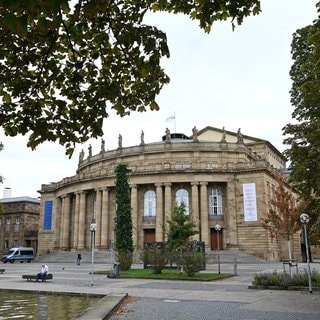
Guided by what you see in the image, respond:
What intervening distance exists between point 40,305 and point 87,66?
448 inches

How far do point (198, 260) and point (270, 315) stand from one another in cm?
1453

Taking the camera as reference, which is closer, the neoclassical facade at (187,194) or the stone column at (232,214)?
the neoclassical facade at (187,194)

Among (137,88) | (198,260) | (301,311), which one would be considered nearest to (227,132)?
(198,260)

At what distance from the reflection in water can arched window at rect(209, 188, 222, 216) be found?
130ft

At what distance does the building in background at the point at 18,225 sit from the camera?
79125 millimetres

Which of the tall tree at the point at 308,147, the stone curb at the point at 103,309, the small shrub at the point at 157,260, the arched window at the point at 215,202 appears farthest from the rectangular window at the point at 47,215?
the tall tree at the point at 308,147

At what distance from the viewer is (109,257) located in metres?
51.8

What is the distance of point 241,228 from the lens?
52594mm

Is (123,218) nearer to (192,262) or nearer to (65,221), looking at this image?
(192,262)

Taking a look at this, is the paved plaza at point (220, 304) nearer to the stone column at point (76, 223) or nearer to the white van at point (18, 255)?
the stone column at point (76, 223)

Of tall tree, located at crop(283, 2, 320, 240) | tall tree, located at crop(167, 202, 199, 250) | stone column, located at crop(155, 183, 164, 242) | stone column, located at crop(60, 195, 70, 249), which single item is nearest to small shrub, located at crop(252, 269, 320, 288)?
tall tree, located at crop(283, 2, 320, 240)

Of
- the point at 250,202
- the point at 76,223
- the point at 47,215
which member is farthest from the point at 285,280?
the point at 47,215

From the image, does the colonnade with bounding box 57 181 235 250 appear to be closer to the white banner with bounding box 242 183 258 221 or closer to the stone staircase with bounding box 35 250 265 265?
the stone staircase with bounding box 35 250 265 265

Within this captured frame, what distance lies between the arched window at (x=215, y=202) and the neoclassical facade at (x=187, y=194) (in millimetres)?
144
